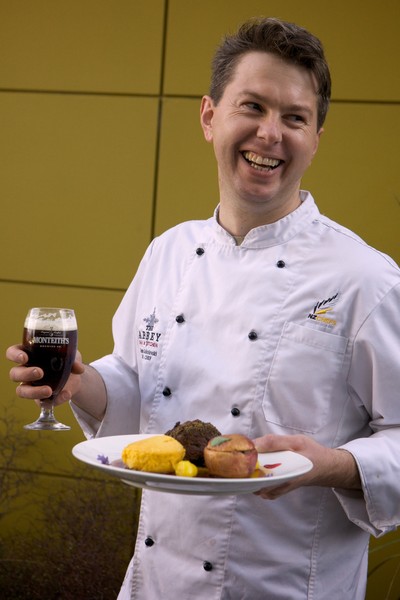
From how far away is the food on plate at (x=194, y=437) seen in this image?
1405 millimetres

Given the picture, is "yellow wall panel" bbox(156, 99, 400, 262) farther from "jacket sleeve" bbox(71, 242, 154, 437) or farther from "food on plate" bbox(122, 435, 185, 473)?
"food on plate" bbox(122, 435, 185, 473)

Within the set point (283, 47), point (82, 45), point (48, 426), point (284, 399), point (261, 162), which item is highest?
point (82, 45)

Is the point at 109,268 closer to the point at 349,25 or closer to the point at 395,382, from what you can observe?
the point at 349,25

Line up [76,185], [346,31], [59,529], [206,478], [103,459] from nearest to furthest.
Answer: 1. [206,478]
2. [103,459]
3. [346,31]
4. [59,529]
5. [76,185]

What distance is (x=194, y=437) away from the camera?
1425mm

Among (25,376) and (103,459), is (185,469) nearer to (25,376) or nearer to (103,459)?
(103,459)

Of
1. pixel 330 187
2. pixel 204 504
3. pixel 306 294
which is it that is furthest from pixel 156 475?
pixel 330 187

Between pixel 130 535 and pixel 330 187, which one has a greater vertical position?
pixel 330 187

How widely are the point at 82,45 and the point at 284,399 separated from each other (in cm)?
233

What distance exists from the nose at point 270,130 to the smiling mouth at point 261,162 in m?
0.04

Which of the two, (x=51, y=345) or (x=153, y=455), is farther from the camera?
(x=51, y=345)

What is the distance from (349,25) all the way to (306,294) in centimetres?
192

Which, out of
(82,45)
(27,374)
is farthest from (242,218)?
(82,45)

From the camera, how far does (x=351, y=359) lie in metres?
1.58
